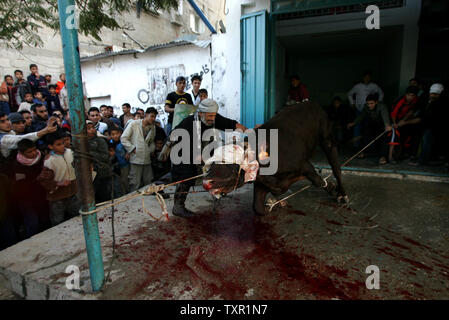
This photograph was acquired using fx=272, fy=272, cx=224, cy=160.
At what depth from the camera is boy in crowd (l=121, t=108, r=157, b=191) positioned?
5.26 meters

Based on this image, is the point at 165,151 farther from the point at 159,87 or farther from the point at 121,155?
the point at 159,87

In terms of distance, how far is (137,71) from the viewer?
983cm

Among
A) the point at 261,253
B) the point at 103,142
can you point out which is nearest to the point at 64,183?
the point at 103,142

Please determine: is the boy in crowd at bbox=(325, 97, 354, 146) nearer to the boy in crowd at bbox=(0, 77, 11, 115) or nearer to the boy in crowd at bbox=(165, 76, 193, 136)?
the boy in crowd at bbox=(165, 76, 193, 136)

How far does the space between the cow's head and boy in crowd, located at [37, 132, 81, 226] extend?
7.60 feet

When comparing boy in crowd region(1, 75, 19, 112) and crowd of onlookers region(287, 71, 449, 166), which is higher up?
boy in crowd region(1, 75, 19, 112)

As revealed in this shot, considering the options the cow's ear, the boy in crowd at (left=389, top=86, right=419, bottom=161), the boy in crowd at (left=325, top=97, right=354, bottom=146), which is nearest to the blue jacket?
the cow's ear

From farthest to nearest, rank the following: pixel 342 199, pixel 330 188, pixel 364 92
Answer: pixel 364 92 < pixel 342 199 < pixel 330 188

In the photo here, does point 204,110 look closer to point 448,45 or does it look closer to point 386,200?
point 386,200

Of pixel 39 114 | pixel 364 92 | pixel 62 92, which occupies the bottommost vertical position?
pixel 39 114

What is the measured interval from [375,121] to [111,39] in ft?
41.6

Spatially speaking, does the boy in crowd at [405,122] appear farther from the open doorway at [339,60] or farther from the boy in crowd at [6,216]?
the boy in crowd at [6,216]

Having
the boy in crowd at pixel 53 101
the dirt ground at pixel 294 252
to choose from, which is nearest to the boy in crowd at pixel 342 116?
the dirt ground at pixel 294 252
